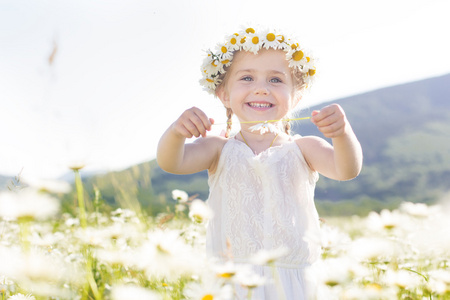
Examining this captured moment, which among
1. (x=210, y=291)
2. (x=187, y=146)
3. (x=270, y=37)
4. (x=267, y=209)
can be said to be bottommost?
(x=210, y=291)

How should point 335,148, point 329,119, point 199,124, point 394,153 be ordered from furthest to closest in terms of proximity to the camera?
point 394,153
point 335,148
point 199,124
point 329,119

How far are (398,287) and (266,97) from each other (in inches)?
48.1

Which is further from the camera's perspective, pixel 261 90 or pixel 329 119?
pixel 261 90

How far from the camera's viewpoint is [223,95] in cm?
289

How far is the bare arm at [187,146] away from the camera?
2.14 m

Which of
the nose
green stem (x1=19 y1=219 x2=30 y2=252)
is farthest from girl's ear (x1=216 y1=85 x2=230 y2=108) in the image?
green stem (x1=19 y1=219 x2=30 y2=252)

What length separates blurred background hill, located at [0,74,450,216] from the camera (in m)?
28.5

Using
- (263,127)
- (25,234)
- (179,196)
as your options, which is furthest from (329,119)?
(179,196)

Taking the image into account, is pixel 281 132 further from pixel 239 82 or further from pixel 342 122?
pixel 342 122

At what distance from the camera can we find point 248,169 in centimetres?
257

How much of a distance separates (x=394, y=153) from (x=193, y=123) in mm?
34777

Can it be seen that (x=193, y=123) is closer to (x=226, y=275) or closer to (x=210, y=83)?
(x=210, y=83)

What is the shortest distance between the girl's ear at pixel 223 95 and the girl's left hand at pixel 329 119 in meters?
0.95

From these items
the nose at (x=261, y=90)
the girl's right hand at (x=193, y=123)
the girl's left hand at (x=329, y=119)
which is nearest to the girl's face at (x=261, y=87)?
the nose at (x=261, y=90)
